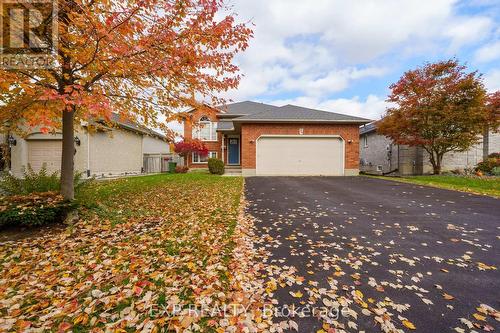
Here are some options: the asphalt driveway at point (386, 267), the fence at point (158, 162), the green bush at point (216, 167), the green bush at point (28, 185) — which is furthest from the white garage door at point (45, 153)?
the asphalt driveway at point (386, 267)

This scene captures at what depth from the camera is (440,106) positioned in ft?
42.9

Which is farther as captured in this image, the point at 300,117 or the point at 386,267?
the point at 300,117

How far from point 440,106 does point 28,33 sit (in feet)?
57.7

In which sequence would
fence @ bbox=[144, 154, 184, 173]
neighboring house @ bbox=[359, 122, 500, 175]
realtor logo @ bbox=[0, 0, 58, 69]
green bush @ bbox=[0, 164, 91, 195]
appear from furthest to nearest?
fence @ bbox=[144, 154, 184, 173]
neighboring house @ bbox=[359, 122, 500, 175]
green bush @ bbox=[0, 164, 91, 195]
realtor logo @ bbox=[0, 0, 58, 69]

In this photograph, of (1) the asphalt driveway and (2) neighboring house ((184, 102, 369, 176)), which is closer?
(1) the asphalt driveway

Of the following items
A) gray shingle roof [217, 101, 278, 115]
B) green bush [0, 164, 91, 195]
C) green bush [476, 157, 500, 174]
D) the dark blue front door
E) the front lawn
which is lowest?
the front lawn

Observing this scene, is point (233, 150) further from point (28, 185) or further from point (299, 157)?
point (28, 185)

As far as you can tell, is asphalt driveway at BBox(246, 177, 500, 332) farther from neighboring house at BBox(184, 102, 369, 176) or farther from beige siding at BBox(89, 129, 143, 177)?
beige siding at BBox(89, 129, 143, 177)

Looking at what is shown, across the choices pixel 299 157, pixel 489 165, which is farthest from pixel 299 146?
pixel 489 165

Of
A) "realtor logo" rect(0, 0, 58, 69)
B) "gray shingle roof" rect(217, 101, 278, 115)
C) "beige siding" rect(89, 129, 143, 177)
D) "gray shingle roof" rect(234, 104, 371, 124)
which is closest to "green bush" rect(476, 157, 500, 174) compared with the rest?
"gray shingle roof" rect(234, 104, 371, 124)

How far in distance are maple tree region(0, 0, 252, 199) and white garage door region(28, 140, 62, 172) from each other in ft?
28.8

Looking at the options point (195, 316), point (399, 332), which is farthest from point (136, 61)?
point (399, 332)

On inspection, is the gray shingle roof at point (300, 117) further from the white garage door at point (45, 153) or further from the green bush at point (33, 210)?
the green bush at point (33, 210)

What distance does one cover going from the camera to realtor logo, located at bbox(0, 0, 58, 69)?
3.57 meters
